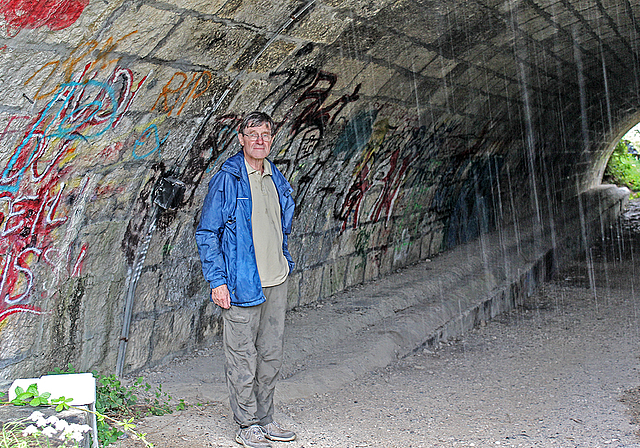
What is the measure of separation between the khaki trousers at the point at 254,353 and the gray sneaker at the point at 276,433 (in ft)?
0.12

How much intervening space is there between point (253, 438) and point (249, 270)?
0.91m

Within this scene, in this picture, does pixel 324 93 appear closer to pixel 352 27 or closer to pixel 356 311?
pixel 352 27

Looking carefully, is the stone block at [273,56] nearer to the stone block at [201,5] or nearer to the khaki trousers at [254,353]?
the stone block at [201,5]

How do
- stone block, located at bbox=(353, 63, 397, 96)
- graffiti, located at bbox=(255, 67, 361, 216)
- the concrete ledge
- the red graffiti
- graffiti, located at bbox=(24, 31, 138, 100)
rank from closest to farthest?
the red graffiti, graffiti, located at bbox=(24, 31, 138, 100), the concrete ledge, graffiti, located at bbox=(255, 67, 361, 216), stone block, located at bbox=(353, 63, 397, 96)

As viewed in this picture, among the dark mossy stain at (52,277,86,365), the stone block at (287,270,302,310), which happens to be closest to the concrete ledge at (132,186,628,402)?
the stone block at (287,270,302,310)

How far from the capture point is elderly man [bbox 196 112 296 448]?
329cm

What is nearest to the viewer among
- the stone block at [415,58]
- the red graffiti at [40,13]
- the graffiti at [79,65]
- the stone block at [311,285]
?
the red graffiti at [40,13]

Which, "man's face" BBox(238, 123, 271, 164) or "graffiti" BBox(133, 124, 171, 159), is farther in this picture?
"graffiti" BBox(133, 124, 171, 159)

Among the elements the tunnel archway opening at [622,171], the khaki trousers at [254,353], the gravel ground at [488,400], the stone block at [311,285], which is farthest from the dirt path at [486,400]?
the tunnel archway opening at [622,171]

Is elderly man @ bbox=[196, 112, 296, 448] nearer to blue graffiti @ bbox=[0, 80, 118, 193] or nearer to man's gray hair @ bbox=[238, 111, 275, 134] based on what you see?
man's gray hair @ bbox=[238, 111, 275, 134]

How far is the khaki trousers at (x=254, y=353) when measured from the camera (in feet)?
10.9

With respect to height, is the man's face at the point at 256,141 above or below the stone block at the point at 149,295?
above

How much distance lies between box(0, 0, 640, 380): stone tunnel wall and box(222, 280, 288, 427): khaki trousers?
4.47ft

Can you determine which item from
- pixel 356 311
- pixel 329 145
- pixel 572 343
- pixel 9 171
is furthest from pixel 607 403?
pixel 9 171
